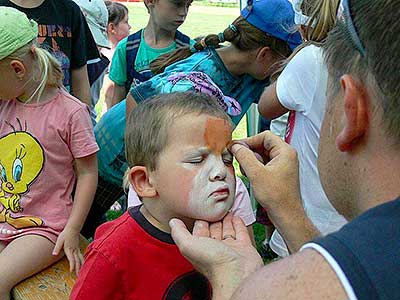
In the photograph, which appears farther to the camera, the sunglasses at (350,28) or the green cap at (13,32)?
the green cap at (13,32)

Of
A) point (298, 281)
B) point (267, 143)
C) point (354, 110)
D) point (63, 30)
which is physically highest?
point (354, 110)

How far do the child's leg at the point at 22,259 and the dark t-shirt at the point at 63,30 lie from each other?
121 centimetres

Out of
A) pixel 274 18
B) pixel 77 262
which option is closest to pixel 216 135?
pixel 77 262

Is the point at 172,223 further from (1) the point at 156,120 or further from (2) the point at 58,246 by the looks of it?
(2) the point at 58,246

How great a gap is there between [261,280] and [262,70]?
2.35 m

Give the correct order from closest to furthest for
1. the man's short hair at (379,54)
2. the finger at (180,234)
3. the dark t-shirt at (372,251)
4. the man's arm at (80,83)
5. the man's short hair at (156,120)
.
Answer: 1. the dark t-shirt at (372,251)
2. the man's short hair at (379,54)
3. the finger at (180,234)
4. the man's short hair at (156,120)
5. the man's arm at (80,83)

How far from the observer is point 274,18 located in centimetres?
327

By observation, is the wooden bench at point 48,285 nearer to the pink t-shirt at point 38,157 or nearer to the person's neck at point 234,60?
the pink t-shirt at point 38,157

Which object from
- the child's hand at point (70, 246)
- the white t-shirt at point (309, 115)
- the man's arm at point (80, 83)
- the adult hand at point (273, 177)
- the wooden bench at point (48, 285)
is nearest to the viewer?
the adult hand at point (273, 177)

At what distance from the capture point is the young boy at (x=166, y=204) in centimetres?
191

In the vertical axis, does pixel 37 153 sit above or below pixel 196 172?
below

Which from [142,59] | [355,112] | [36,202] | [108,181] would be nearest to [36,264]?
[36,202]

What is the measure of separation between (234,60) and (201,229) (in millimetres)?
1580

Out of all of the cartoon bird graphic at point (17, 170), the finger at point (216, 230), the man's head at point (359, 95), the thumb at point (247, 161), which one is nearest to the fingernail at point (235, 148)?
the thumb at point (247, 161)
